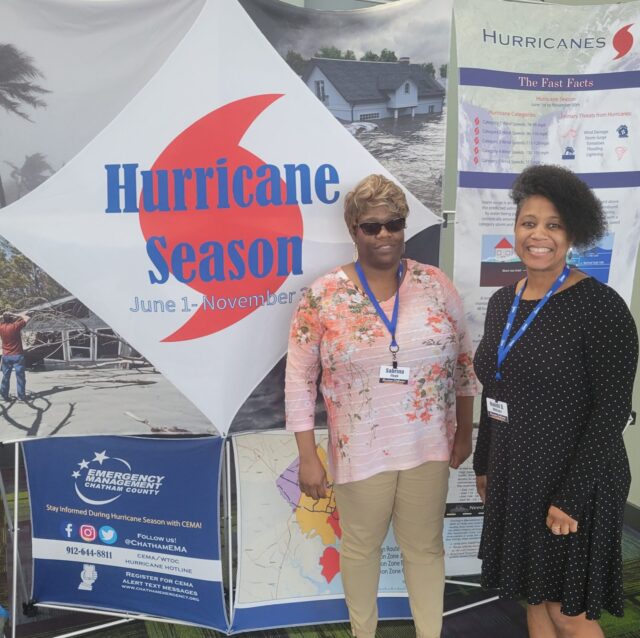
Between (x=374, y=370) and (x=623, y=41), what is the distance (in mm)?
1428

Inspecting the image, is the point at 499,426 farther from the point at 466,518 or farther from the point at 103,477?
the point at 103,477

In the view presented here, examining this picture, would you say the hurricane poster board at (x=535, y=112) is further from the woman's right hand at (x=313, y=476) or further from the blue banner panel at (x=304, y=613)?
the blue banner panel at (x=304, y=613)

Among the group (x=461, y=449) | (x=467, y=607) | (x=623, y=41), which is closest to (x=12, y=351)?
(x=461, y=449)

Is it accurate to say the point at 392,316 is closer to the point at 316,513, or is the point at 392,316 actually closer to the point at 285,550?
the point at 316,513

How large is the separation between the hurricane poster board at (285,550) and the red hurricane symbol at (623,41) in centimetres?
167

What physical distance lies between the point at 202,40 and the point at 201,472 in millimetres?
1383

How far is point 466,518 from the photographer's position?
2.11 m

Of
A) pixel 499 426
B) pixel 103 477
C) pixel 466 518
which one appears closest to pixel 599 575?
pixel 499 426

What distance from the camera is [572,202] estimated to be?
1.28 metres

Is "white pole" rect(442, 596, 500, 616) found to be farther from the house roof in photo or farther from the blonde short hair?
the house roof in photo

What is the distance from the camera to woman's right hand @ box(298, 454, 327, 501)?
1590 millimetres

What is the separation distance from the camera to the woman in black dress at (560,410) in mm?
1209

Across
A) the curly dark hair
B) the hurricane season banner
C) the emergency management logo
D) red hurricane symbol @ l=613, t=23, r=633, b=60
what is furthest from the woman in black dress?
the emergency management logo

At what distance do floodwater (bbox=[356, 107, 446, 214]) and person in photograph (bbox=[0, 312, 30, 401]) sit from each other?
1220 millimetres
